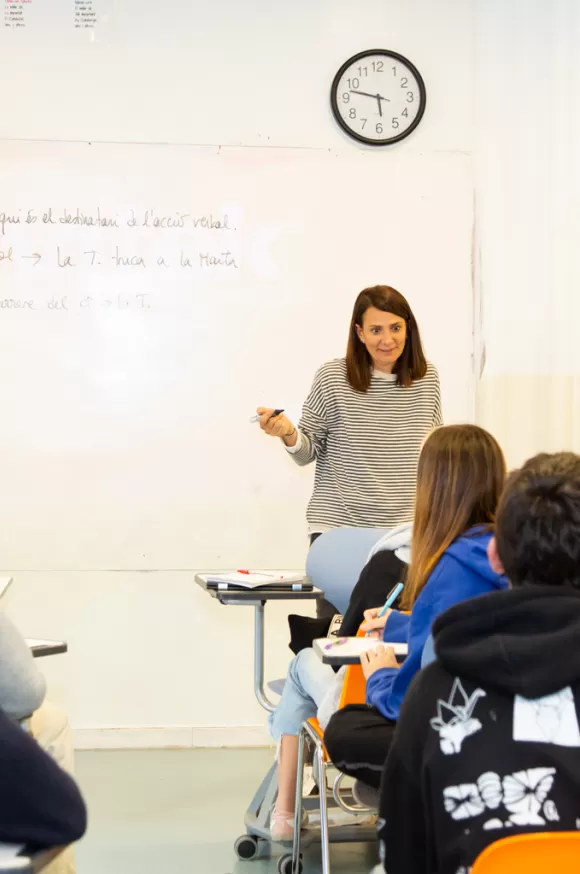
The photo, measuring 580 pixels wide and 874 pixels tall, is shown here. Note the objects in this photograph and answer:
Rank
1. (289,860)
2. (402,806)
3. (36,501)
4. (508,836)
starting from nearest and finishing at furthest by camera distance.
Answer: (508,836)
(402,806)
(289,860)
(36,501)

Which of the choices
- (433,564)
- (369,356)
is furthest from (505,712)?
(369,356)

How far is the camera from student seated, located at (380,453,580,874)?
115 centimetres

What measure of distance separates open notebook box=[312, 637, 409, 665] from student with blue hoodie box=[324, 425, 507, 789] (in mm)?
24

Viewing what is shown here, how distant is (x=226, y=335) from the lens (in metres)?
4.14

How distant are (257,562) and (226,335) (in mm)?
947

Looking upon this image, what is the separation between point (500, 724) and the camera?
1.17m

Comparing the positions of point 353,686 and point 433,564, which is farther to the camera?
point 353,686

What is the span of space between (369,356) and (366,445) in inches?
12.3

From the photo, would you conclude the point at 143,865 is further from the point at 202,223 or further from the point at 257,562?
the point at 202,223

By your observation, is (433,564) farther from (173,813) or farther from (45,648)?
(173,813)

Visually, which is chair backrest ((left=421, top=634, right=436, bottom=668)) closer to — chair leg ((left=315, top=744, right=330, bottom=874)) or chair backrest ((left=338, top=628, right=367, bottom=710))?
chair backrest ((left=338, top=628, right=367, bottom=710))

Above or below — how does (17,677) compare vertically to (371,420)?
below

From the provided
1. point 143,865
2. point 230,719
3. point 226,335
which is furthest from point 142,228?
point 143,865

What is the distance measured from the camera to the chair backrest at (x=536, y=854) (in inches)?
43.3
